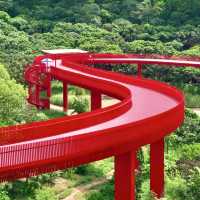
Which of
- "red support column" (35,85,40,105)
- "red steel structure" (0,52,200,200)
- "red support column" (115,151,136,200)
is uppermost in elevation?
"red steel structure" (0,52,200,200)

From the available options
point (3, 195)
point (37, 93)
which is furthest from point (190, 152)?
point (37, 93)

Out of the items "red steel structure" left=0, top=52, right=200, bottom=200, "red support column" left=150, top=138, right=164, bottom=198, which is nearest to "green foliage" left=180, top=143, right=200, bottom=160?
"red steel structure" left=0, top=52, right=200, bottom=200

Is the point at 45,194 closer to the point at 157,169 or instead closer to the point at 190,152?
the point at 157,169

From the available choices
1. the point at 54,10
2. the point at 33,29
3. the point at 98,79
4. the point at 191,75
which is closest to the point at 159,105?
the point at 98,79

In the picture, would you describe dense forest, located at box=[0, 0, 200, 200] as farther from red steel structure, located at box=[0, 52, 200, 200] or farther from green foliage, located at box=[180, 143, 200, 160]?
red steel structure, located at box=[0, 52, 200, 200]

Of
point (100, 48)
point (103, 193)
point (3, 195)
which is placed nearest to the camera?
point (3, 195)

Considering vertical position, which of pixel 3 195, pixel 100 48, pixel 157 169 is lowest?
pixel 3 195

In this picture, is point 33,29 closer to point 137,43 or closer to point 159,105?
point 137,43

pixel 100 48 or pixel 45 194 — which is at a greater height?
pixel 100 48
